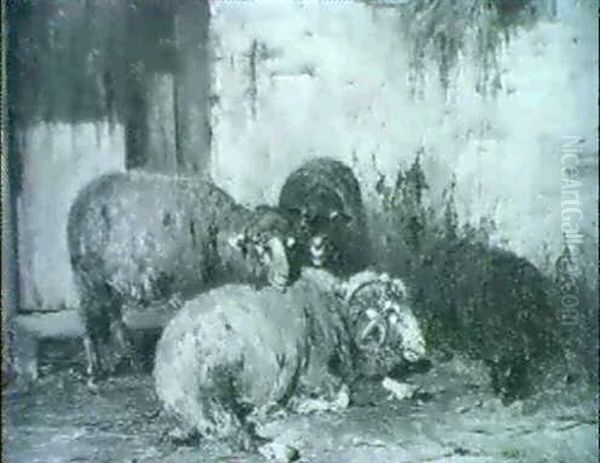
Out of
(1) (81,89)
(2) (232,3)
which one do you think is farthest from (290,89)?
(1) (81,89)

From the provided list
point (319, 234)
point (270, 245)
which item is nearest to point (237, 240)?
point (270, 245)

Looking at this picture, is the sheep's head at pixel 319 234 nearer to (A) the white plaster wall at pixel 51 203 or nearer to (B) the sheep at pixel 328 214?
(B) the sheep at pixel 328 214

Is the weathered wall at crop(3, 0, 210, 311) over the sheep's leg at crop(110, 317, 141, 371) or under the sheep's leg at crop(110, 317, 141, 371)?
over

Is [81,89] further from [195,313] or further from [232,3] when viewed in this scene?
[195,313]

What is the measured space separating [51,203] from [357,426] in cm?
79

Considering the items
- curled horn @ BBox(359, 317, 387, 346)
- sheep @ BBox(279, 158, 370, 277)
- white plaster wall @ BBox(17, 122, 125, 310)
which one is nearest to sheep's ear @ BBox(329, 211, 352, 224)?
sheep @ BBox(279, 158, 370, 277)

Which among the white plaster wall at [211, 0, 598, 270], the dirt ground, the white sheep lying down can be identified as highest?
the white plaster wall at [211, 0, 598, 270]

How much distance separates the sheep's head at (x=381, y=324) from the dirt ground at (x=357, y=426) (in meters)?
0.05

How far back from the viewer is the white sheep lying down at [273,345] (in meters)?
2.10

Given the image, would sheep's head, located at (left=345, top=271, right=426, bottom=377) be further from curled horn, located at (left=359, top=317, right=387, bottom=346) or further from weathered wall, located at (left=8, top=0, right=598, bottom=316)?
weathered wall, located at (left=8, top=0, right=598, bottom=316)

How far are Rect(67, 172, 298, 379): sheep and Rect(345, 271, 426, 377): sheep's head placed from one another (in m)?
0.27

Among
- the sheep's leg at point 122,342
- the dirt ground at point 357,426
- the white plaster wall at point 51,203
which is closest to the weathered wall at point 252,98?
the white plaster wall at point 51,203

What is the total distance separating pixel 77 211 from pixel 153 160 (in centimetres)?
19

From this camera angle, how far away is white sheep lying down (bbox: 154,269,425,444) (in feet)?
6.88
